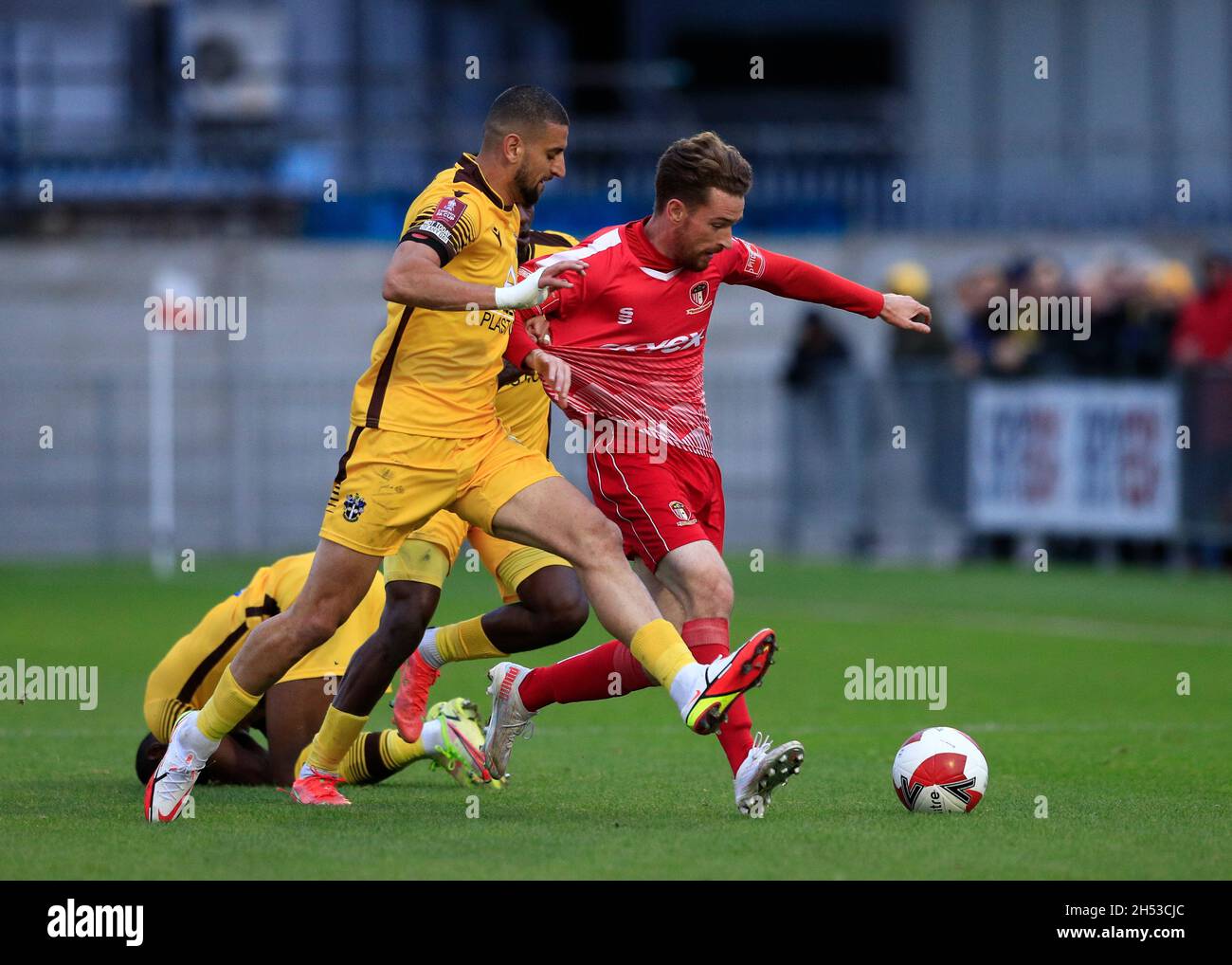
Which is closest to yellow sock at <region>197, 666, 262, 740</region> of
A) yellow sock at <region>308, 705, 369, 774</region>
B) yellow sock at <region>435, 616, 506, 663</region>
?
yellow sock at <region>308, 705, 369, 774</region>

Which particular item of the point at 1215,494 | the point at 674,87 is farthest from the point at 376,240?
the point at 1215,494

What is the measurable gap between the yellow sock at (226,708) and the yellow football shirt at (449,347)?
1.04 meters

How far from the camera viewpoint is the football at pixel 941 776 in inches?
280

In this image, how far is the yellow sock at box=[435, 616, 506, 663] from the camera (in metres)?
8.28

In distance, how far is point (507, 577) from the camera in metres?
8.18

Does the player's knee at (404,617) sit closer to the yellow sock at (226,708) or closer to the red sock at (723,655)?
the yellow sock at (226,708)

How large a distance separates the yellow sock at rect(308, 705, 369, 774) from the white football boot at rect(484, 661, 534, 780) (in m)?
0.63

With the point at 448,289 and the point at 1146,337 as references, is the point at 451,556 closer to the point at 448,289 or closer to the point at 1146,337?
the point at 448,289

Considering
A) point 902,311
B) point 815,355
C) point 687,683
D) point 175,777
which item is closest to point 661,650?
point 687,683

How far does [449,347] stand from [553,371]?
540 mm

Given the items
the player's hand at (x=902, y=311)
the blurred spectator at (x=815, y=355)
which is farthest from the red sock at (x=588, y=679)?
the blurred spectator at (x=815, y=355)

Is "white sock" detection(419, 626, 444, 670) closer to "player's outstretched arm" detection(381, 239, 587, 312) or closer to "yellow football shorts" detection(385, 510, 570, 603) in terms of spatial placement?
"yellow football shorts" detection(385, 510, 570, 603)

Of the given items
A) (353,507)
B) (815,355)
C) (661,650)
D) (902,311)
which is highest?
(815,355)
